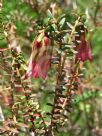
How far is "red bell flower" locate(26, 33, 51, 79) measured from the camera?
145 centimetres

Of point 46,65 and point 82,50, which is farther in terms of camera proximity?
point 82,50

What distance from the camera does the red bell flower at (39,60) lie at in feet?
4.76

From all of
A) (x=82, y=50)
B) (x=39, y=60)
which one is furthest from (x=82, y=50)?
(x=39, y=60)

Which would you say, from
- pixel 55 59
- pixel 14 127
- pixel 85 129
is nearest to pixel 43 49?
pixel 55 59

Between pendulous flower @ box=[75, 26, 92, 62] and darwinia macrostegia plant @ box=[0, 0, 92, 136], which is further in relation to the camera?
pendulous flower @ box=[75, 26, 92, 62]

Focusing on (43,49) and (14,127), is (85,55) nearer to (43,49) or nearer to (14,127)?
(43,49)

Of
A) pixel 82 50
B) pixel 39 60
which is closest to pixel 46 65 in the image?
pixel 39 60

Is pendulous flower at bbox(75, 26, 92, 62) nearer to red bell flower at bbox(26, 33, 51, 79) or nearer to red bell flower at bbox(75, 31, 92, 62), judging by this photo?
red bell flower at bbox(75, 31, 92, 62)

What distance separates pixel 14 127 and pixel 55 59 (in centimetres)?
28

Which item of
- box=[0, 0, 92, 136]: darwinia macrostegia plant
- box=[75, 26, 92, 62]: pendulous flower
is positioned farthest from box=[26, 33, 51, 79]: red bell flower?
box=[75, 26, 92, 62]: pendulous flower

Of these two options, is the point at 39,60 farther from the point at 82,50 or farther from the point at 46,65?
the point at 82,50

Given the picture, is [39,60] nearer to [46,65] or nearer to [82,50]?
[46,65]

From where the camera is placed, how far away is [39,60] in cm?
150

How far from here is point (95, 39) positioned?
10.0ft
